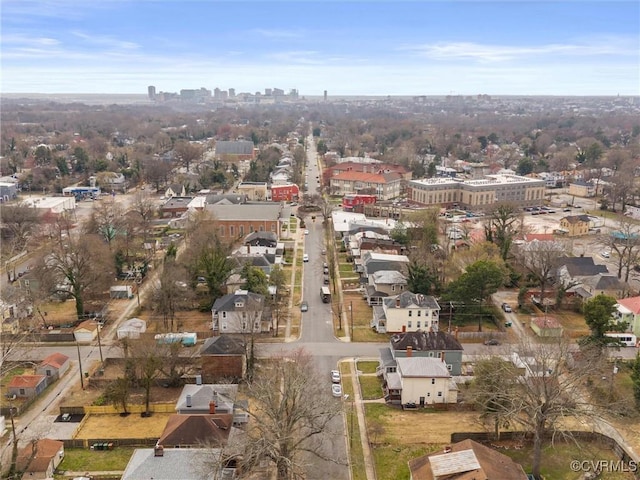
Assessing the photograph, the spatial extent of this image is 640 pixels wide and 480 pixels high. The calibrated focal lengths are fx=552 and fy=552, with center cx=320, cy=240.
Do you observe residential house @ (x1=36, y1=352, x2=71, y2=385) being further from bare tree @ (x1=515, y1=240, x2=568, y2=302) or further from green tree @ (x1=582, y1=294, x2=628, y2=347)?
bare tree @ (x1=515, y1=240, x2=568, y2=302)

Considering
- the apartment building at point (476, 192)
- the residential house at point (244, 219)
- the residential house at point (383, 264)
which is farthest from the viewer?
the apartment building at point (476, 192)

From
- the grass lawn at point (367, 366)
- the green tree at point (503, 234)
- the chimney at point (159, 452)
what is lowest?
the grass lawn at point (367, 366)

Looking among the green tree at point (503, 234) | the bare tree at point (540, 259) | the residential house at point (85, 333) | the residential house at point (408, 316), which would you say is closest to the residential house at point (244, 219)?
the green tree at point (503, 234)

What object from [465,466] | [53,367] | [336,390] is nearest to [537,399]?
[465,466]

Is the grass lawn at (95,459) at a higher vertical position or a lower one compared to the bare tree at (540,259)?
lower

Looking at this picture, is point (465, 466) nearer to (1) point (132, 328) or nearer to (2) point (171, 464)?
(2) point (171, 464)

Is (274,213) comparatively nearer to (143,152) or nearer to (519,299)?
(519,299)

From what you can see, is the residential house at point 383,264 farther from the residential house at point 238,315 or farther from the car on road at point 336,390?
the car on road at point 336,390
